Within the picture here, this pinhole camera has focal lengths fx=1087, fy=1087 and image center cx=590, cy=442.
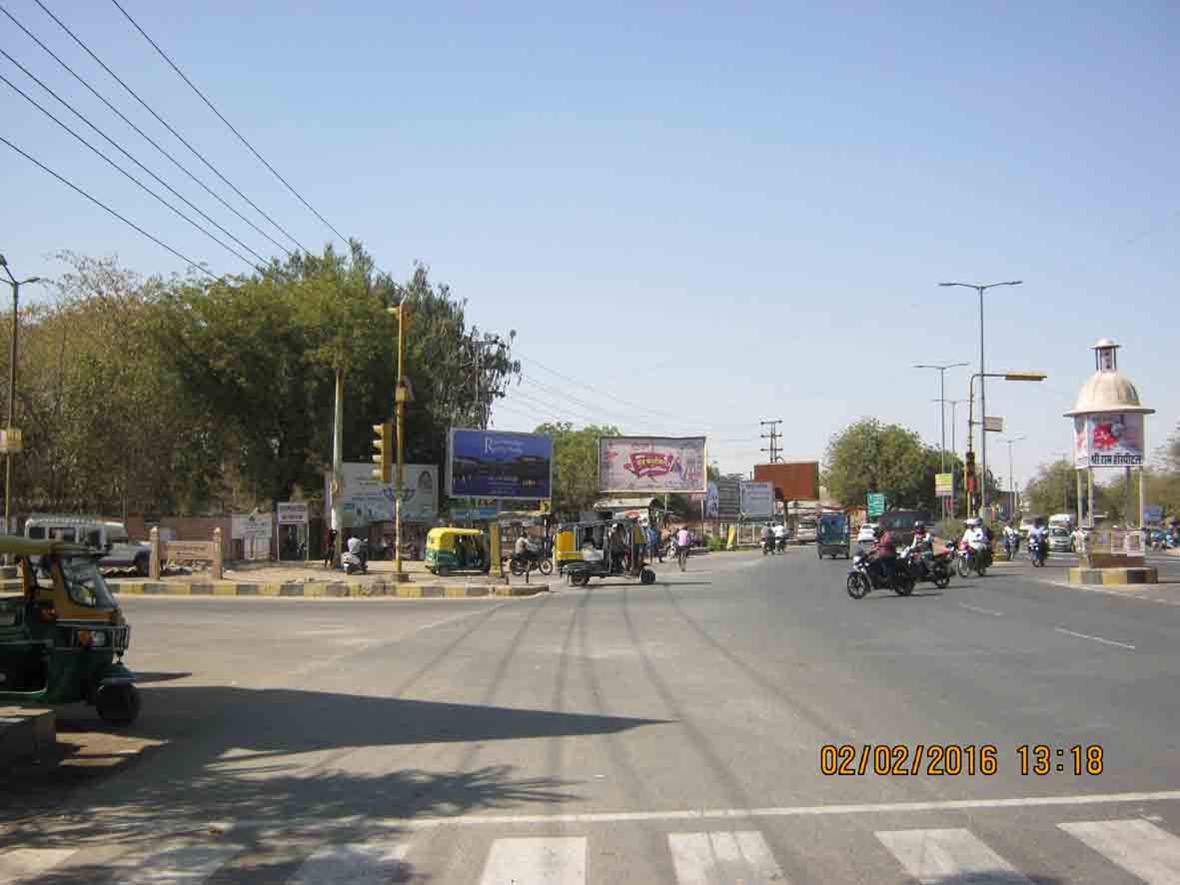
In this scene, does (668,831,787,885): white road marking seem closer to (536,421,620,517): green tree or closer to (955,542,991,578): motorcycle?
(955,542,991,578): motorcycle

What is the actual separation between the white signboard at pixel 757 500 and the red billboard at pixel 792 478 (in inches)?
535

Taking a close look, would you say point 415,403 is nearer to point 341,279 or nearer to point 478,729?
point 341,279

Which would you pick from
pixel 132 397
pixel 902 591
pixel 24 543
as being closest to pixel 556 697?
pixel 24 543

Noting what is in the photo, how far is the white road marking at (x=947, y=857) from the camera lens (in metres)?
5.55

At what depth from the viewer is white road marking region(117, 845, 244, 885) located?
584cm

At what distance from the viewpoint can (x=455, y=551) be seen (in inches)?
1515

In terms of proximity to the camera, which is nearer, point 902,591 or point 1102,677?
point 1102,677

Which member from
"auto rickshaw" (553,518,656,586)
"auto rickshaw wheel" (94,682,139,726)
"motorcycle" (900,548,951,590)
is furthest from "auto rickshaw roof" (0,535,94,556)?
"auto rickshaw" (553,518,656,586)

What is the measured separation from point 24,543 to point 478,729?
4.38 meters

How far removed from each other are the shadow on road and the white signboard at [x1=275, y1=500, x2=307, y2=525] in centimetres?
3115

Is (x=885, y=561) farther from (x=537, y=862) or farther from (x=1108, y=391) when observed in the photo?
(x=537, y=862)

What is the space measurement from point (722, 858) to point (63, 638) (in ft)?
22.2

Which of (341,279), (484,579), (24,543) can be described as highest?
(341,279)

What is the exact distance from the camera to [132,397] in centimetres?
4719
